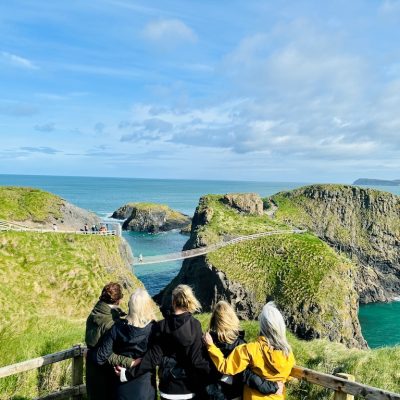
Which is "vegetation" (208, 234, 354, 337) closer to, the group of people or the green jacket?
the group of people

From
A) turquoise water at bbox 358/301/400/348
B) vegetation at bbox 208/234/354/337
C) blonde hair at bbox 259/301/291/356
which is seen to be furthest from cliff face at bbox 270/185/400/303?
blonde hair at bbox 259/301/291/356

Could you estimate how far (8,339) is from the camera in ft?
35.9

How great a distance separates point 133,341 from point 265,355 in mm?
1922

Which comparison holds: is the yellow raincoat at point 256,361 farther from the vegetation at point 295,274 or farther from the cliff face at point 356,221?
the cliff face at point 356,221

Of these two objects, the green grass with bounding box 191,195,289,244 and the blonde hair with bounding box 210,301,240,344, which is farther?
the green grass with bounding box 191,195,289,244

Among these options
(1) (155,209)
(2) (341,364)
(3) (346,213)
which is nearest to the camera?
(2) (341,364)

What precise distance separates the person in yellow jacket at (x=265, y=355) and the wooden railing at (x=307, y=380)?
97cm

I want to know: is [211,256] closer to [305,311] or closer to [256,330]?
[305,311]

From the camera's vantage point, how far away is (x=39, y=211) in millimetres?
40812

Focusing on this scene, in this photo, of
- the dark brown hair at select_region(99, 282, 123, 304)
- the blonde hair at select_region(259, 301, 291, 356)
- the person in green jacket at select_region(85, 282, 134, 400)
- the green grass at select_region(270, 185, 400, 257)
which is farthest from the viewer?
the green grass at select_region(270, 185, 400, 257)

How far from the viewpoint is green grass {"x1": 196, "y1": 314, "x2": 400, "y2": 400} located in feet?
30.0

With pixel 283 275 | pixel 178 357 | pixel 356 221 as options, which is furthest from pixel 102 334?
pixel 356 221

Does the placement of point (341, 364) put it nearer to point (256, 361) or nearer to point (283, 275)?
point (256, 361)

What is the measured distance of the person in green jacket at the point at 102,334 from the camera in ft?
21.2
